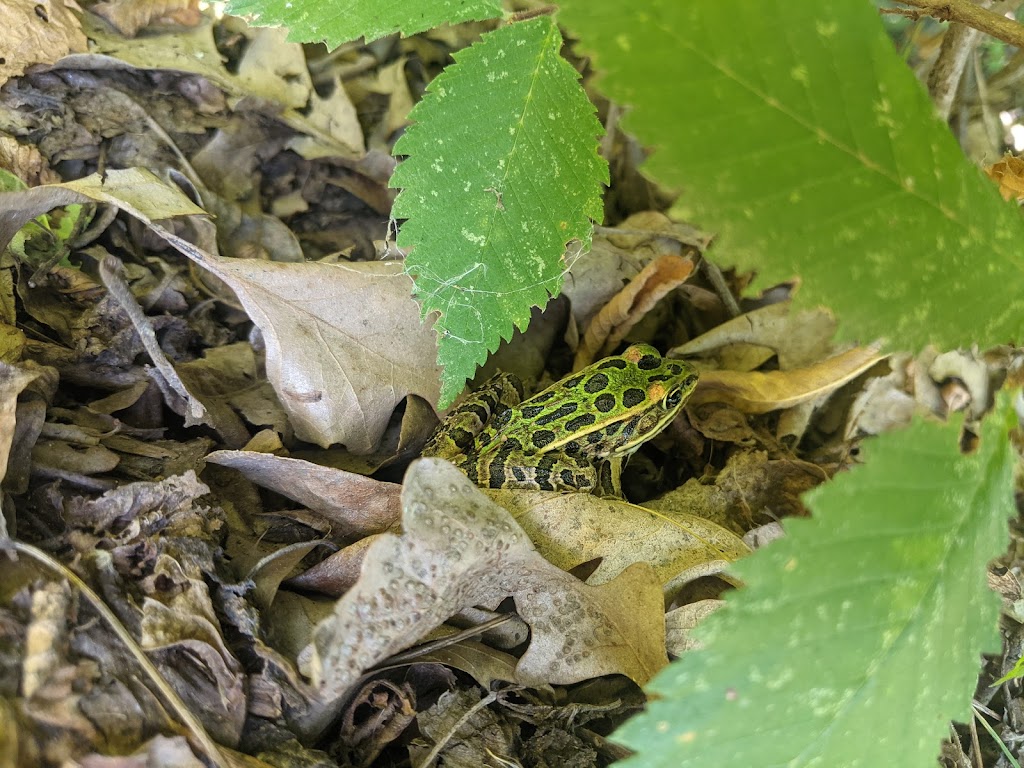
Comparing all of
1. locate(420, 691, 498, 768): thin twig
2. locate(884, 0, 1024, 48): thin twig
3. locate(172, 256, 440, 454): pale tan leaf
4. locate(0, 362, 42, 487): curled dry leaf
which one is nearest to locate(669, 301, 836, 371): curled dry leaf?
locate(884, 0, 1024, 48): thin twig

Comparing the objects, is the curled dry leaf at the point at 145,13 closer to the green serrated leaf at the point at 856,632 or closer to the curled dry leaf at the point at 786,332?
the curled dry leaf at the point at 786,332

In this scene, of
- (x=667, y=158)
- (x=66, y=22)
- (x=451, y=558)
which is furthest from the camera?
(x=66, y=22)

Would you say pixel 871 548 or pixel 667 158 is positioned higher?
pixel 667 158

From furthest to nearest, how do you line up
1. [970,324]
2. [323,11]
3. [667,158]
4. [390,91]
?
[390,91]
[323,11]
[970,324]
[667,158]

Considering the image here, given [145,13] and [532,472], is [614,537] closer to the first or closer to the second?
[532,472]

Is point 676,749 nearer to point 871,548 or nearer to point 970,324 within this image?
point 871,548

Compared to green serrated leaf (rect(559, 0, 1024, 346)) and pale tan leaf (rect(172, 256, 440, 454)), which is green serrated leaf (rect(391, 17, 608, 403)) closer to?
pale tan leaf (rect(172, 256, 440, 454))

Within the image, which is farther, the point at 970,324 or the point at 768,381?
the point at 768,381

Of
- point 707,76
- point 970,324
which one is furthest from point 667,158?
point 970,324
